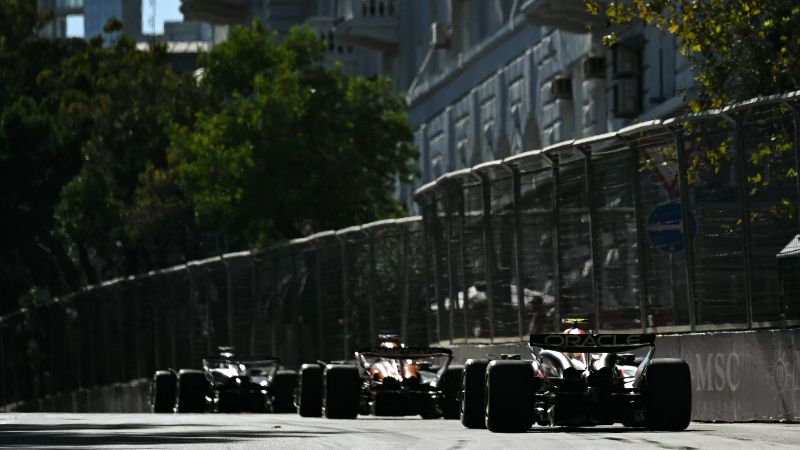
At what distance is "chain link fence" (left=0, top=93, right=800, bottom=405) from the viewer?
72.5 ft

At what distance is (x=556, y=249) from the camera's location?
26812 mm

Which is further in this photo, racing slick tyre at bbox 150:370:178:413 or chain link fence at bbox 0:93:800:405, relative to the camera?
racing slick tyre at bbox 150:370:178:413

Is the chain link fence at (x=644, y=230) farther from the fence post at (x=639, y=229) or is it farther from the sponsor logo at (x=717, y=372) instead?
the sponsor logo at (x=717, y=372)

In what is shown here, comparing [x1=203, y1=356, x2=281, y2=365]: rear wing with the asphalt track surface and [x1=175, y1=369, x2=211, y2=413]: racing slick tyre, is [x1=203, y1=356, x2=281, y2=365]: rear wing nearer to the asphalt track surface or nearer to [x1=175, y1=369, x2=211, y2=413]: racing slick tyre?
[x1=175, y1=369, x2=211, y2=413]: racing slick tyre

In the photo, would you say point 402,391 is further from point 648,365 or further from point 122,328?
point 122,328

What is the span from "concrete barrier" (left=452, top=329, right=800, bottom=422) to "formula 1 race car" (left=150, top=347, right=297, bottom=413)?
39.1ft

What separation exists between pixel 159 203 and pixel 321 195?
748 cm

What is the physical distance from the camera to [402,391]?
27.8m

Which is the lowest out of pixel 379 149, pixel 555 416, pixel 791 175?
pixel 555 416

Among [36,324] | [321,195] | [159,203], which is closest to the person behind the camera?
[321,195]

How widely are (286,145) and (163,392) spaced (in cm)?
1456

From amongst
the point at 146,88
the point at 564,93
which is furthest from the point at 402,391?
the point at 146,88

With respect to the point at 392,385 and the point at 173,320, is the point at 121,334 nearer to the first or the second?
the point at 173,320

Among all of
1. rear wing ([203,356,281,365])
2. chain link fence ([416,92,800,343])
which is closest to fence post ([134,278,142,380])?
rear wing ([203,356,281,365])
